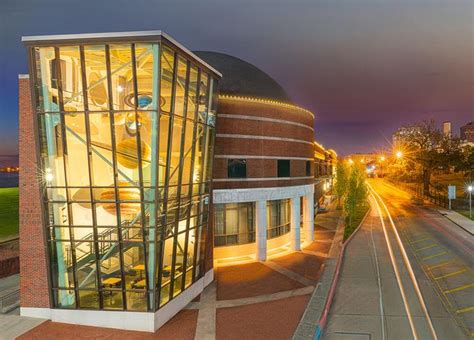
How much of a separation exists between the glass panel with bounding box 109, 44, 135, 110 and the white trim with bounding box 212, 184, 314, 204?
1153 centimetres

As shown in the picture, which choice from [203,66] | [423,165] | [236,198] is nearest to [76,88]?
[203,66]

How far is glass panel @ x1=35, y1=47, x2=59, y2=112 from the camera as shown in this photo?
1489cm

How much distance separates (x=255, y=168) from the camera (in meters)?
26.6

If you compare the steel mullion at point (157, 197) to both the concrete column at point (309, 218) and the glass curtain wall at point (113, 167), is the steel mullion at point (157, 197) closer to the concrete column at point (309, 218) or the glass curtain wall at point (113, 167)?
the glass curtain wall at point (113, 167)

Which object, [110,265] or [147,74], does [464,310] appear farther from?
[147,74]

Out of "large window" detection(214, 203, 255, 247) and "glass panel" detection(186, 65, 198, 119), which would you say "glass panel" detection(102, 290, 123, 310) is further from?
"large window" detection(214, 203, 255, 247)

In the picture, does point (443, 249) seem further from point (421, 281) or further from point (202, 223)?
point (202, 223)

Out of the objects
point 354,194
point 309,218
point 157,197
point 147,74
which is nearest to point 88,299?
point 157,197

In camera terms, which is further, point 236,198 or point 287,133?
point 287,133

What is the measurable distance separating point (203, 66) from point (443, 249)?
2477 cm

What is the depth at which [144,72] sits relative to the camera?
14.6m

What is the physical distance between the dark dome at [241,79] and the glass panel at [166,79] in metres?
13.0

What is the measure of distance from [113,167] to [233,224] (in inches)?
553

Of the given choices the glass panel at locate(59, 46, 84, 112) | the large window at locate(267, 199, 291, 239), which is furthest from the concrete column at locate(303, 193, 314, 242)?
the glass panel at locate(59, 46, 84, 112)
